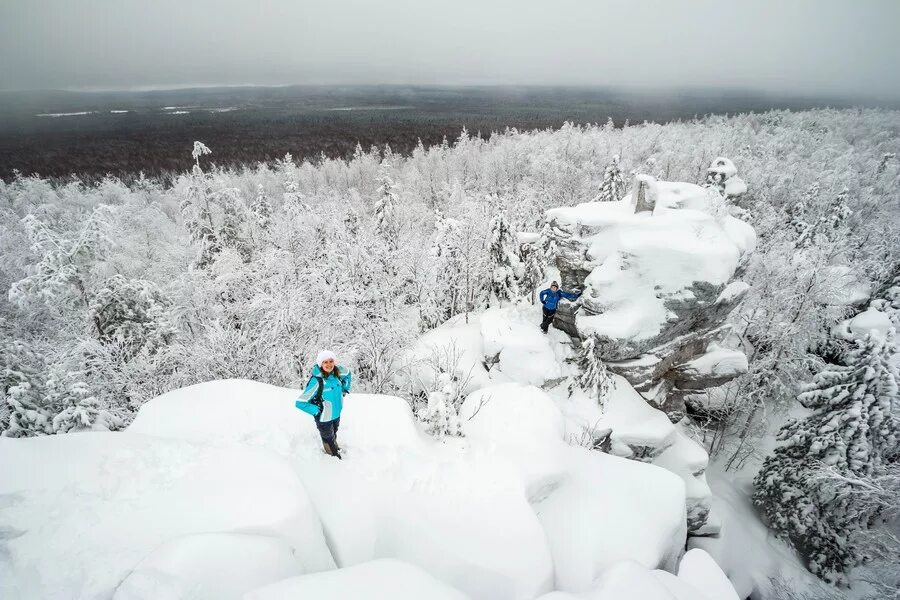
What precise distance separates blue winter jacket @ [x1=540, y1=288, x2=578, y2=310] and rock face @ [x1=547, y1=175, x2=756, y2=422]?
1.63 ft

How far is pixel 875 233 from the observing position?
32469mm

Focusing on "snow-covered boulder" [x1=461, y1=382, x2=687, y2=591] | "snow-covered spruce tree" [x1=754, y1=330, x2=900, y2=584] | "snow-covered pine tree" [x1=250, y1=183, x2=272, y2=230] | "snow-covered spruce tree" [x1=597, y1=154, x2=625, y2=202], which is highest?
"snow-covered spruce tree" [x1=597, y1=154, x2=625, y2=202]

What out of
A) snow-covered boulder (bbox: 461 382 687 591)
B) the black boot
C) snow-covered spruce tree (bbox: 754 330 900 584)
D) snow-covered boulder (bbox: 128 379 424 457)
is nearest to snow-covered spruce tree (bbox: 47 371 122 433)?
snow-covered boulder (bbox: 128 379 424 457)

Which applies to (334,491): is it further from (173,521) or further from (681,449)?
(681,449)

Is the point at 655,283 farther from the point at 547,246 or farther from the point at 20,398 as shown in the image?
the point at 20,398

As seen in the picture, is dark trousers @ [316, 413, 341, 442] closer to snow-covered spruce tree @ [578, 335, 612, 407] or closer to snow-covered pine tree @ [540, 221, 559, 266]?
snow-covered spruce tree @ [578, 335, 612, 407]

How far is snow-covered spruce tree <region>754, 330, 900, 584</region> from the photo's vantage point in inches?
510

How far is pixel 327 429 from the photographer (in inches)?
259

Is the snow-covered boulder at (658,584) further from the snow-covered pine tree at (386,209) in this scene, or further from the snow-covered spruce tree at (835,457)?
the snow-covered pine tree at (386,209)

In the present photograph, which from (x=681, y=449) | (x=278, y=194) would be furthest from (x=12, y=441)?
(x=278, y=194)

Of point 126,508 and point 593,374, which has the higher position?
point 126,508

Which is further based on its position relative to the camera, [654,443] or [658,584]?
[654,443]

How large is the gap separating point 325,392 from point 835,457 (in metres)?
17.4

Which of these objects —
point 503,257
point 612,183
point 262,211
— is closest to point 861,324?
point 612,183
